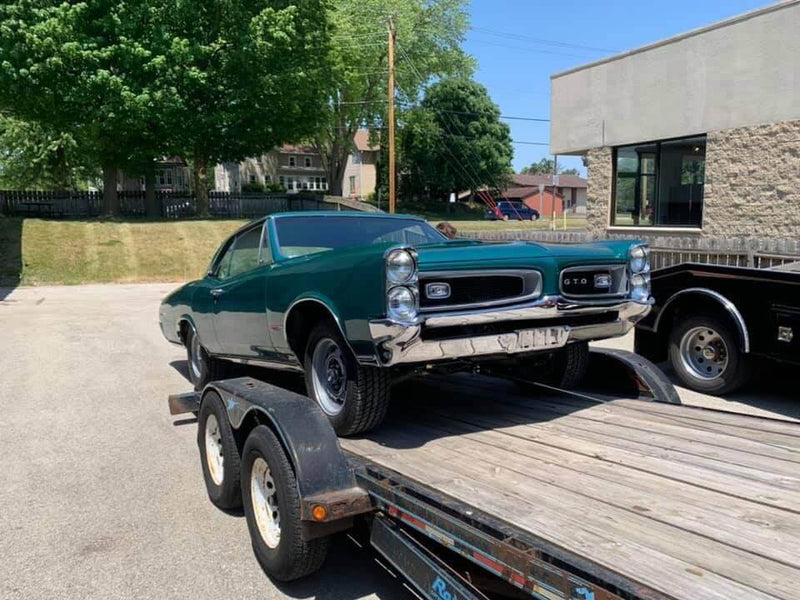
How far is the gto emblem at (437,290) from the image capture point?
3562mm

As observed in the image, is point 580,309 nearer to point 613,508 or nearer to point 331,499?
point 613,508

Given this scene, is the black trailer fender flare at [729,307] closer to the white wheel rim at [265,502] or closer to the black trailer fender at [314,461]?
the black trailer fender at [314,461]

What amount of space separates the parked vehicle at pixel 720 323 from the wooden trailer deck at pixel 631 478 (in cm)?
234

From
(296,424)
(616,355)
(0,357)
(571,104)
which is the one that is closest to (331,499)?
(296,424)

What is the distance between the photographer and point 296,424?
132 inches

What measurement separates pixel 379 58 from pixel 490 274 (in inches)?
1835

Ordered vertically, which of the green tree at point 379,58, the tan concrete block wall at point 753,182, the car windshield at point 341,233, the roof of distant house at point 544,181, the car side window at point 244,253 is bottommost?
the car side window at point 244,253

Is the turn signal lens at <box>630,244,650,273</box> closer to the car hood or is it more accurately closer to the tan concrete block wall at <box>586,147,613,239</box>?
the car hood

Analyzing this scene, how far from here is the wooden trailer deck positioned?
2.18 m

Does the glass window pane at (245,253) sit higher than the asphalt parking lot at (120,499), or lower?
higher

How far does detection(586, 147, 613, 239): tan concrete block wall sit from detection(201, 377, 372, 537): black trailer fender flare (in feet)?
46.9

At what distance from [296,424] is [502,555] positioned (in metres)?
1.40

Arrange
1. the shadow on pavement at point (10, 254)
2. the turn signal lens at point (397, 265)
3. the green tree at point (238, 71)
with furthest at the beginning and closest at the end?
the green tree at point (238, 71) < the shadow on pavement at point (10, 254) < the turn signal lens at point (397, 265)

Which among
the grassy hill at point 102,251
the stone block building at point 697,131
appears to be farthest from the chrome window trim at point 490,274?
the grassy hill at point 102,251
